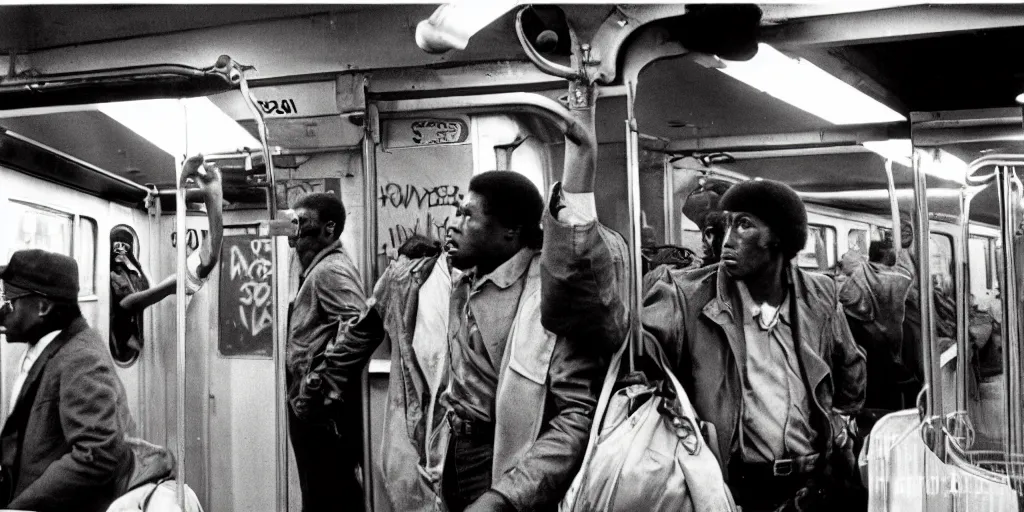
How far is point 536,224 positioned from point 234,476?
3.91 feet

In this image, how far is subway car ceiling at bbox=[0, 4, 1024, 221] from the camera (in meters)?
2.80

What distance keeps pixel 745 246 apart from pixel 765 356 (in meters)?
0.30

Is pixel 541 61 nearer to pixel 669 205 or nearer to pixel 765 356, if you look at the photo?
pixel 669 205

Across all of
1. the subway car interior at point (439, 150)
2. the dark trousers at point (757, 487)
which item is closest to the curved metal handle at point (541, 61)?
the subway car interior at point (439, 150)

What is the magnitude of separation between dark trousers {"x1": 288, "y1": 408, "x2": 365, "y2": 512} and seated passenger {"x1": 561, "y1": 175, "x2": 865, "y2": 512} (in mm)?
1027

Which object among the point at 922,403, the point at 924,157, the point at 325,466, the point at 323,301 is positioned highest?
the point at 924,157

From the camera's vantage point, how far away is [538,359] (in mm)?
2354

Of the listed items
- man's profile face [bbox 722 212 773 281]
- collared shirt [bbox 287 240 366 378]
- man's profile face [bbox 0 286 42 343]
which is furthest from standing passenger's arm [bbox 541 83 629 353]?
man's profile face [bbox 0 286 42 343]

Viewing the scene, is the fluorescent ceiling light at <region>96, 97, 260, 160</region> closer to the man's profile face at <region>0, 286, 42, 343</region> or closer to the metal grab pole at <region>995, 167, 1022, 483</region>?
the man's profile face at <region>0, 286, 42, 343</region>

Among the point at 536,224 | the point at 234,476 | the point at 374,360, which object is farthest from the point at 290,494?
the point at 536,224

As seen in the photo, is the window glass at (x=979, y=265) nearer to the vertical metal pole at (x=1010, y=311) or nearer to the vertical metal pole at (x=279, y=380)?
the vertical metal pole at (x=1010, y=311)

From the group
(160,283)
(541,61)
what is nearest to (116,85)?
(160,283)

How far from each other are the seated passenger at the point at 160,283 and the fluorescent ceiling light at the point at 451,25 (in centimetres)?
81

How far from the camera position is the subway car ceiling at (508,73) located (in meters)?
2.80
